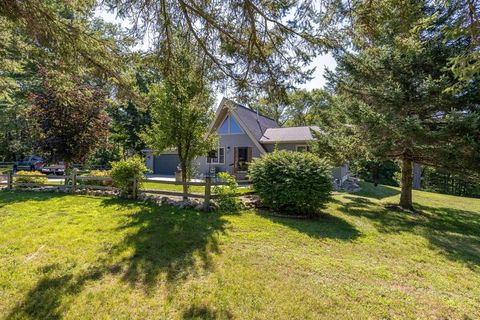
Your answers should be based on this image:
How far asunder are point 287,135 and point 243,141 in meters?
2.92

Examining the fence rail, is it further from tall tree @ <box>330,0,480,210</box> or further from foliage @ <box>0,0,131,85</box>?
tall tree @ <box>330,0,480,210</box>

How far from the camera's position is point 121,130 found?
25.1 m

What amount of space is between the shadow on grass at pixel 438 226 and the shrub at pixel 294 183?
1.94 m

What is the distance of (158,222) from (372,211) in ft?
25.1

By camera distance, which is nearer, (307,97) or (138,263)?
(138,263)

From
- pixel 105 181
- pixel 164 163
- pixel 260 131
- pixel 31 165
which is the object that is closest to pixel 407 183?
pixel 260 131

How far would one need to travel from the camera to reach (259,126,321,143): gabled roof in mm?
16122

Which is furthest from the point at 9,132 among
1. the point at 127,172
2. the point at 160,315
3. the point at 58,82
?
the point at 160,315

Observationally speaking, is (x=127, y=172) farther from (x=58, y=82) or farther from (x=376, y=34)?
(x=376, y=34)

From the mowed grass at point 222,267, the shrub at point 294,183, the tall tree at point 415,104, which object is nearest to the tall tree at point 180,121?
the shrub at point 294,183

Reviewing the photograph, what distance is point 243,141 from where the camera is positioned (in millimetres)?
17344

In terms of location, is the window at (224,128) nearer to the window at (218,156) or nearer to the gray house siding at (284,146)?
the window at (218,156)

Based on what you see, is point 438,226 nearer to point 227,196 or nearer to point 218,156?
point 227,196

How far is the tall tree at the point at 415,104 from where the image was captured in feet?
25.4
